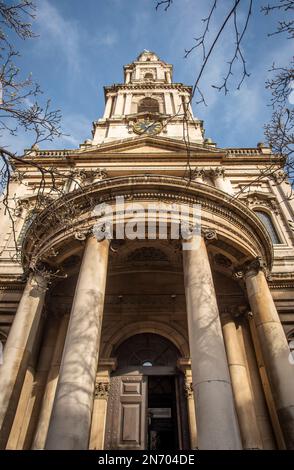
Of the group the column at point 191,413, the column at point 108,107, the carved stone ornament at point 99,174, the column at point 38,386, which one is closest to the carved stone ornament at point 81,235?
the column at point 38,386

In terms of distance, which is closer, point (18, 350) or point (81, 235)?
point (18, 350)

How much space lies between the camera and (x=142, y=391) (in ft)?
35.8

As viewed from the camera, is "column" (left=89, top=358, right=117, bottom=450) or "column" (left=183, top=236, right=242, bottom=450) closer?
"column" (left=183, top=236, right=242, bottom=450)

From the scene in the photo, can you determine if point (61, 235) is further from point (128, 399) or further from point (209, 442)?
point (209, 442)

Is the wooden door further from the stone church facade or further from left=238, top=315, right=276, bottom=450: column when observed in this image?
left=238, top=315, right=276, bottom=450: column

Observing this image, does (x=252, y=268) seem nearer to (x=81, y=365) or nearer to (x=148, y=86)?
(x=81, y=365)

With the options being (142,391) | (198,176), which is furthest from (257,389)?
(198,176)

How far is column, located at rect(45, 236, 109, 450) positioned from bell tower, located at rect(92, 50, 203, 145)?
8.62 metres

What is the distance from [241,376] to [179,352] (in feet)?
7.68

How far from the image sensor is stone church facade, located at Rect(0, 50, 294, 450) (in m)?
6.97

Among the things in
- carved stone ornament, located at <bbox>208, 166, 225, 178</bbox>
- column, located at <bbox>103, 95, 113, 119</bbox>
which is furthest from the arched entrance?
column, located at <bbox>103, 95, 113, 119</bbox>

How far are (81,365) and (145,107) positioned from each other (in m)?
21.6

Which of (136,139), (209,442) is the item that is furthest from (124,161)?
(209,442)

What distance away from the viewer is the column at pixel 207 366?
593cm
